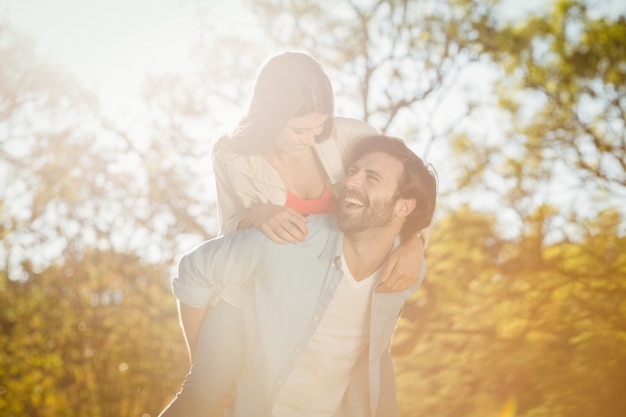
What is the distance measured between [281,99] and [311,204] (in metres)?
0.54

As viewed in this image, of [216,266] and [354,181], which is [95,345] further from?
[354,181]

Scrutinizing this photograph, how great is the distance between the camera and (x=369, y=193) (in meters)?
2.82

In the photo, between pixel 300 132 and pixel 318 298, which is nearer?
pixel 318 298

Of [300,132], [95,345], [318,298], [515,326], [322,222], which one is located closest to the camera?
[318,298]

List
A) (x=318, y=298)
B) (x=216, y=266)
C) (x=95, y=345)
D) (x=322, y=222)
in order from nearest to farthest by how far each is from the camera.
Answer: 1. (x=216, y=266)
2. (x=318, y=298)
3. (x=322, y=222)
4. (x=95, y=345)

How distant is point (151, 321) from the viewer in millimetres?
12711

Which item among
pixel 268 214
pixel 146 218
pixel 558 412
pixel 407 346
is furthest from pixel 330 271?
pixel 146 218

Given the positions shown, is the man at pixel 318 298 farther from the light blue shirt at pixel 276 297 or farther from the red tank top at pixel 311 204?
the red tank top at pixel 311 204

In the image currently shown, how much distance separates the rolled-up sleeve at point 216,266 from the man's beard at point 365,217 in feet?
1.13

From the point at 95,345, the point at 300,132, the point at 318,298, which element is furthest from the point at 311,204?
the point at 95,345

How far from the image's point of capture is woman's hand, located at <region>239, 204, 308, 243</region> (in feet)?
9.01

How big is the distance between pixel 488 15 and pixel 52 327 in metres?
9.42

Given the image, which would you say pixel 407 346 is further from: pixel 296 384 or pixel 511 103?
pixel 296 384

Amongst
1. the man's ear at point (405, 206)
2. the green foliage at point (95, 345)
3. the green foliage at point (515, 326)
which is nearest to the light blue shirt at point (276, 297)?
the man's ear at point (405, 206)
